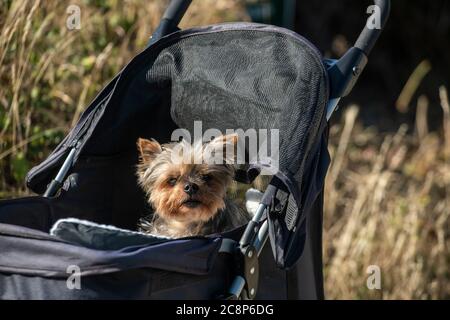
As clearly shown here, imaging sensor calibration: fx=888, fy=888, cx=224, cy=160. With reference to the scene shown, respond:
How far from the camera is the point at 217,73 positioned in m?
3.91

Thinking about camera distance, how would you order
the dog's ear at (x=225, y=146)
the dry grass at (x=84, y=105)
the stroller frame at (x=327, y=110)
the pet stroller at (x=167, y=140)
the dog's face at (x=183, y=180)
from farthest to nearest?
the dry grass at (x=84, y=105), the dog's face at (x=183, y=180), the dog's ear at (x=225, y=146), the stroller frame at (x=327, y=110), the pet stroller at (x=167, y=140)

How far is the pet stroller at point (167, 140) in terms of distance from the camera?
9.53ft

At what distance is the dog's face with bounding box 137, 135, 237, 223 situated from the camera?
405 cm

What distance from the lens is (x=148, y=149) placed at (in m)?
4.06

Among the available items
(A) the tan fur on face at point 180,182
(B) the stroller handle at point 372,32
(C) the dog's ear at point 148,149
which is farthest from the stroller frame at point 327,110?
(A) the tan fur on face at point 180,182

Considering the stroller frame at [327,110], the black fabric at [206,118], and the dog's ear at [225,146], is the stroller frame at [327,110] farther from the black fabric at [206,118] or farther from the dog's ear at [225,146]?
the dog's ear at [225,146]

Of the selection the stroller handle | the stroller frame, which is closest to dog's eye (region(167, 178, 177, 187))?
the stroller frame

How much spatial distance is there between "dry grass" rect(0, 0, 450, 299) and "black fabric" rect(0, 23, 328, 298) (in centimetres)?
57

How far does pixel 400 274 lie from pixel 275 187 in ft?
6.96

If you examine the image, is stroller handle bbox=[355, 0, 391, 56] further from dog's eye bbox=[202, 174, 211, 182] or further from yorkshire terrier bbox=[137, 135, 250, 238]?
dog's eye bbox=[202, 174, 211, 182]

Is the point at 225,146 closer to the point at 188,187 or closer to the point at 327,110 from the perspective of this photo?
the point at 188,187

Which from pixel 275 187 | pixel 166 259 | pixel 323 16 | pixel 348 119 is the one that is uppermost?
pixel 323 16

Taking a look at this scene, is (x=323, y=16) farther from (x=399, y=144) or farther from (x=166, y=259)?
(x=166, y=259)
